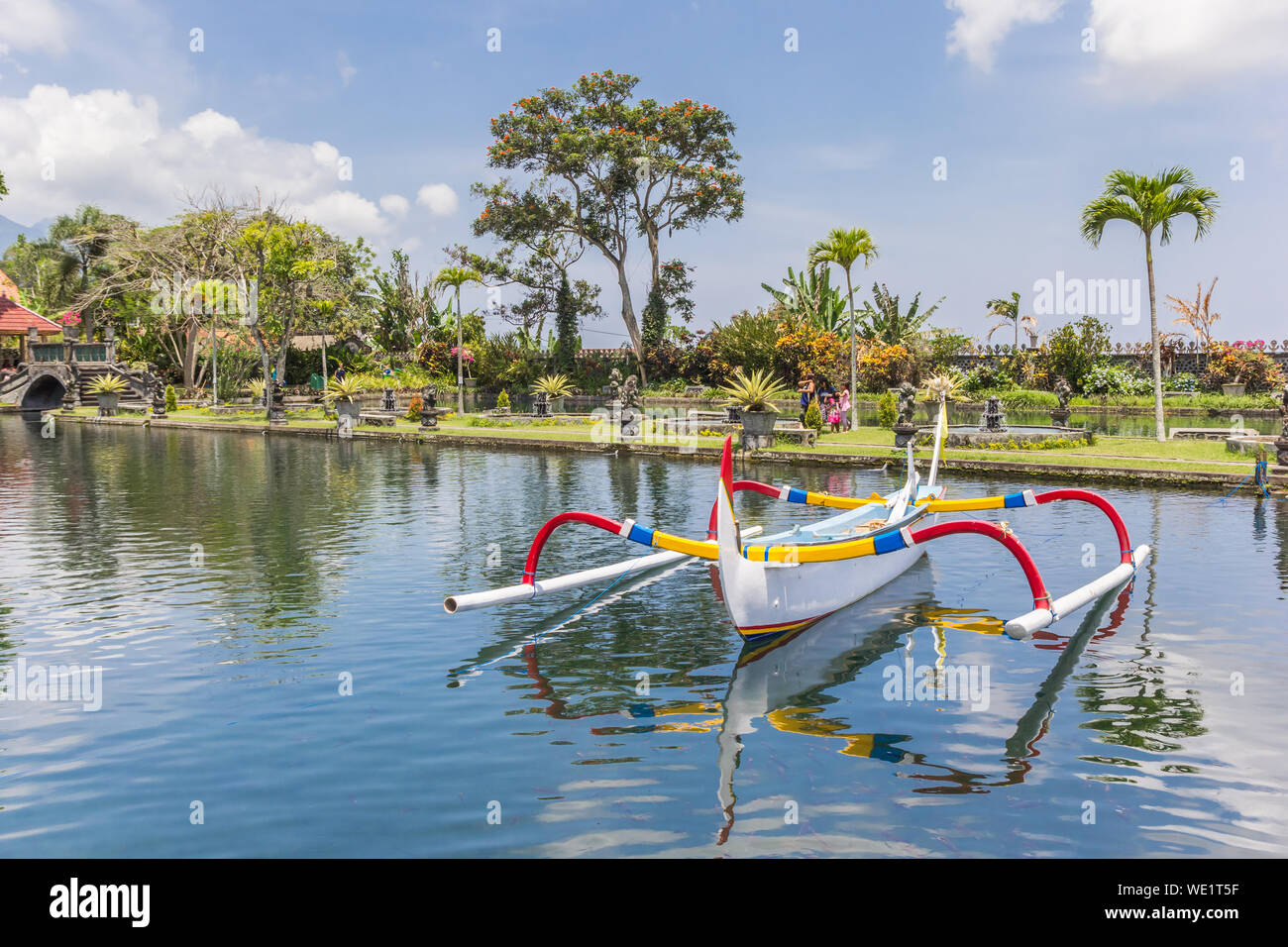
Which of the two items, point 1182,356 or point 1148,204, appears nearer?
point 1148,204

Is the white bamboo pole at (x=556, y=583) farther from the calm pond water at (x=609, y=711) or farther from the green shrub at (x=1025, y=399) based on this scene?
the green shrub at (x=1025, y=399)

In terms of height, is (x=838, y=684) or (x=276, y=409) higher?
(x=276, y=409)

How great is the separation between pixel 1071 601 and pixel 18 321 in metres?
69.8

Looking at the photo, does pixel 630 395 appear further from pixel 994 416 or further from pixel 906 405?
pixel 994 416

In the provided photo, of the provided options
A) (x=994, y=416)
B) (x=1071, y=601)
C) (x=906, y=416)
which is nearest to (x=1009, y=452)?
(x=994, y=416)

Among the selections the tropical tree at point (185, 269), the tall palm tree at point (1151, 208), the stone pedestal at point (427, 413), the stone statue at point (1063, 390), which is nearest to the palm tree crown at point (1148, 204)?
the tall palm tree at point (1151, 208)

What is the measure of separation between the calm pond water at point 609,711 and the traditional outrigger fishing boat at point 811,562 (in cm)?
35

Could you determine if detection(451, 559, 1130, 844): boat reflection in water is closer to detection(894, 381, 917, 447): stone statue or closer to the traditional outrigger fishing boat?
the traditional outrigger fishing boat

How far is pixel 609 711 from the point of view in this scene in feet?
25.2

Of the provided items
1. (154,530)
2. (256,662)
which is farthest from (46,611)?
(154,530)

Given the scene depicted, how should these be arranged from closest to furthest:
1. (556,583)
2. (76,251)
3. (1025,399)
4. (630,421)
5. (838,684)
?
1. (838,684)
2. (556,583)
3. (630,421)
4. (1025,399)
5. (76,251)

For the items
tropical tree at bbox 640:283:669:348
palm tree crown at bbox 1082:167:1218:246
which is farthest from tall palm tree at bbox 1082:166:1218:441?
tropical tree at bbox 640:283:669:348

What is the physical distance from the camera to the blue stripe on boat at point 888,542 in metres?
9.23

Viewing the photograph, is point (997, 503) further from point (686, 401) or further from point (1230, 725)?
point (686, 401)
